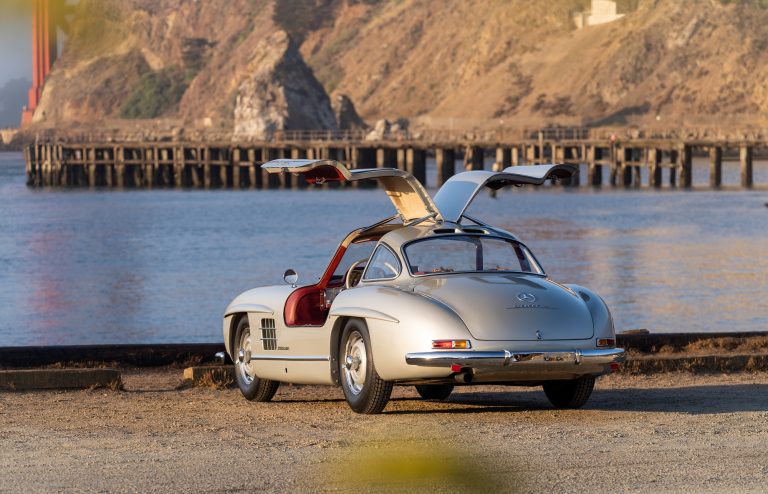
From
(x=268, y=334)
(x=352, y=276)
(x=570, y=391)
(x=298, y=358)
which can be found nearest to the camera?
(x=570, y=391)

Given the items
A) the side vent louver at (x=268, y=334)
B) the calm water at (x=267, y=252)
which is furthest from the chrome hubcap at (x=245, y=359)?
the calm water at (x=267, y=252)

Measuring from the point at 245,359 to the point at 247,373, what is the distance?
12 centimetres

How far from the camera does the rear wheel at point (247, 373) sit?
1305 centimetres

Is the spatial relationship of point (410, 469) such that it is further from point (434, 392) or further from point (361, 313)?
A: point (434, 392)

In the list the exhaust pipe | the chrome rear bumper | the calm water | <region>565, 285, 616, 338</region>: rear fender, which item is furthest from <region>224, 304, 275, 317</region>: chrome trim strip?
the calm water

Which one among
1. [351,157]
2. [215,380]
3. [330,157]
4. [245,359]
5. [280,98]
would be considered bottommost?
[330,157]

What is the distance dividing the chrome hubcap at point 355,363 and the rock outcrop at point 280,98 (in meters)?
157

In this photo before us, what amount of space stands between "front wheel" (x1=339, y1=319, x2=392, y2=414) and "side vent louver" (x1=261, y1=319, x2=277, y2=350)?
3.16 ft

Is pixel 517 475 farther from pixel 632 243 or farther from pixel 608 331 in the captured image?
pixel 632 243

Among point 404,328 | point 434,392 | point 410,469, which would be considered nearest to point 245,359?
point 434,392

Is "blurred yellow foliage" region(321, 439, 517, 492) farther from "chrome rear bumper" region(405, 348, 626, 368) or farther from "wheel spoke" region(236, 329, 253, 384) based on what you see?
"wheel spoke" region(236, 329, 253, 384)

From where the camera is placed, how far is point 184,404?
12.7 meters

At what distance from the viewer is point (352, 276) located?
1266 centimetres

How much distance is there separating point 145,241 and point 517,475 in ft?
202
